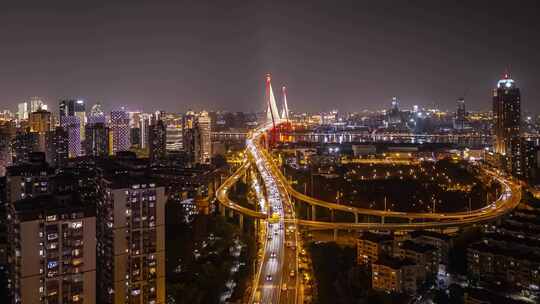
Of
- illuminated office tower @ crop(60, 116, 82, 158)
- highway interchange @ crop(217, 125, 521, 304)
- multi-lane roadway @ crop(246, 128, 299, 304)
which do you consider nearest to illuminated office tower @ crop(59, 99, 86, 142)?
illuminated office tower @ crop(60, 116, 82, 158)

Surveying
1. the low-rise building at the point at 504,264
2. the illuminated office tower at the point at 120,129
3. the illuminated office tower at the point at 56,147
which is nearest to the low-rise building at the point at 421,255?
the low-rise building at the point at 504,264

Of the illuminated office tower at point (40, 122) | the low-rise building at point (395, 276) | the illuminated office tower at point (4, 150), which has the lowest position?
the low-rise building at point (395, 276)

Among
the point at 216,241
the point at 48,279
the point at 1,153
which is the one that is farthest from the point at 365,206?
the point at 1,153

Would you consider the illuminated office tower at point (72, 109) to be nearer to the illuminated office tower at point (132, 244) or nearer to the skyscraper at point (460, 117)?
the illuminated office tower at point (132, 244)

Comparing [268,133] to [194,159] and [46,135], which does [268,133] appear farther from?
[46,135]

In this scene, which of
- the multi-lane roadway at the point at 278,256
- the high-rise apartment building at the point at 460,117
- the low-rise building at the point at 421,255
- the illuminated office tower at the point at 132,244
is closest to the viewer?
the illuminated office tower at the point at 132,244

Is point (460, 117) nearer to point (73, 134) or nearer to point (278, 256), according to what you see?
point (73, 134)

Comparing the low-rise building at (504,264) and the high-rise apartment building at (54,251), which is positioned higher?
the high-rise apartment building at (54,251)
